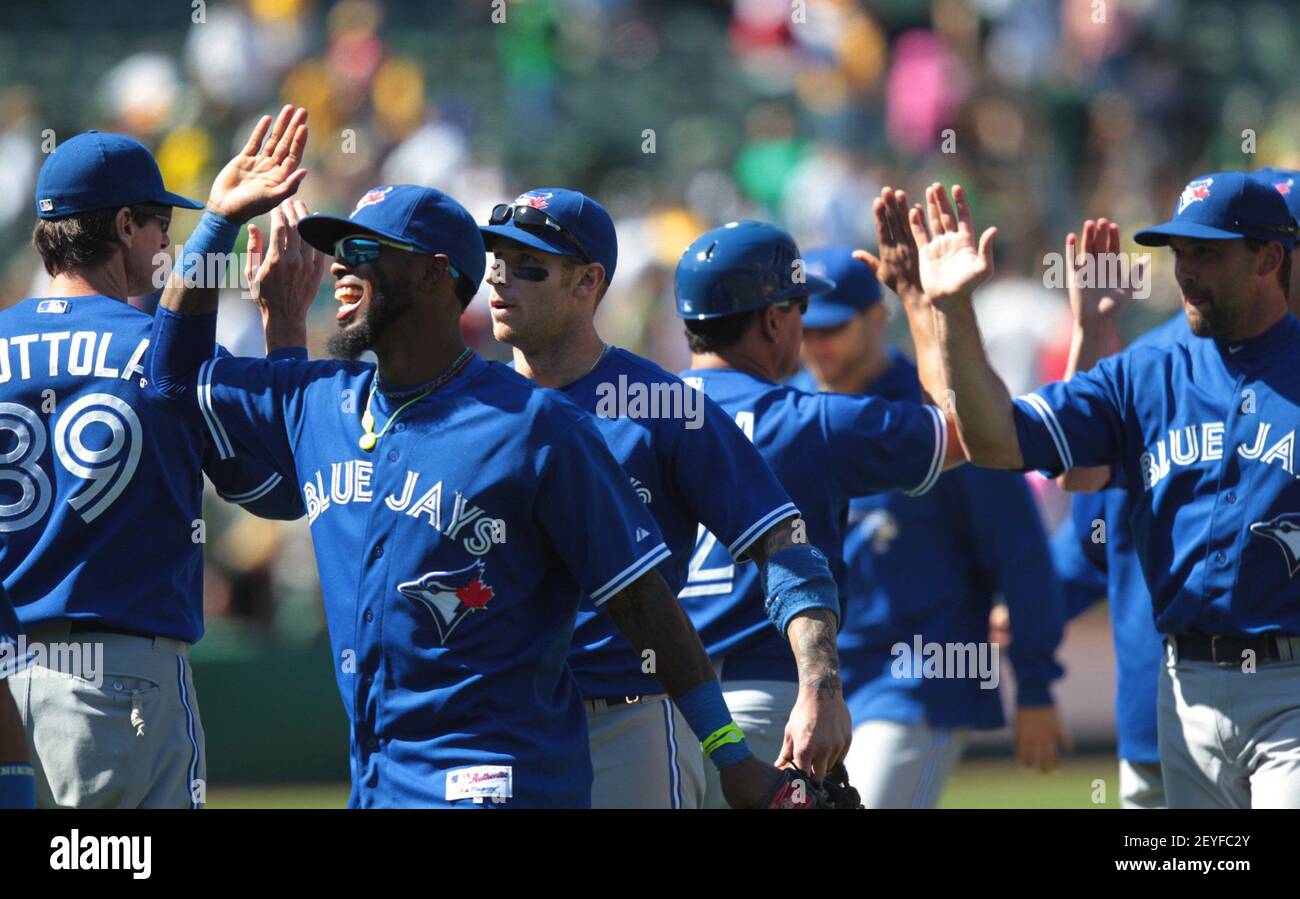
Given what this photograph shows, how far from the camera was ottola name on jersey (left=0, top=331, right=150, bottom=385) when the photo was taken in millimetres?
4734

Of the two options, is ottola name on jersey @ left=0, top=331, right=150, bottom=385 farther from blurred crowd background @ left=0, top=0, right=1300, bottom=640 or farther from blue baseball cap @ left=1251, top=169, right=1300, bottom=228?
blurred crowd background @ left=0, top=0, right=1300, bottom=640

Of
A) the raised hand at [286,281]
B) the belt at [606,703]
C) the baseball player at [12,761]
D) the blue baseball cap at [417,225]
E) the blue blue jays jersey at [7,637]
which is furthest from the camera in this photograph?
the belt at [606,703]

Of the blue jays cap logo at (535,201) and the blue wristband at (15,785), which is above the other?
the blue jays cap logo at (535,201)

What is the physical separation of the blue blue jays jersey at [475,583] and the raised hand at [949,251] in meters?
1.43

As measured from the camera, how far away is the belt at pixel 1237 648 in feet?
16.3

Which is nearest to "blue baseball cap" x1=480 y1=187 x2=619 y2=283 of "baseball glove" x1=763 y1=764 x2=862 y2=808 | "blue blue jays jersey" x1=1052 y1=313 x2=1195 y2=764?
"baseball glove" x1=763 y1=764 x2=862 y2=808

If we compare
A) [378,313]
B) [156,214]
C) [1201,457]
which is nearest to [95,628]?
[156,214]

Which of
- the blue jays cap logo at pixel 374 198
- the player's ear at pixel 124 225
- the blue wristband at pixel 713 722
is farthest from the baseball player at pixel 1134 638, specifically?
the player's ear at pixel 124 225

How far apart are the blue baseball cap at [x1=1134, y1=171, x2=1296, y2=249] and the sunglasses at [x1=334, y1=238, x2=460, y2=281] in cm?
223

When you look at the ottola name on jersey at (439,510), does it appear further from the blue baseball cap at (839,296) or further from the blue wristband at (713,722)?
the blue baseball cap at (839,296)

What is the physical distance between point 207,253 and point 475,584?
1.10 m

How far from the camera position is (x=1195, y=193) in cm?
527

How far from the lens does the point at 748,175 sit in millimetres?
15055
